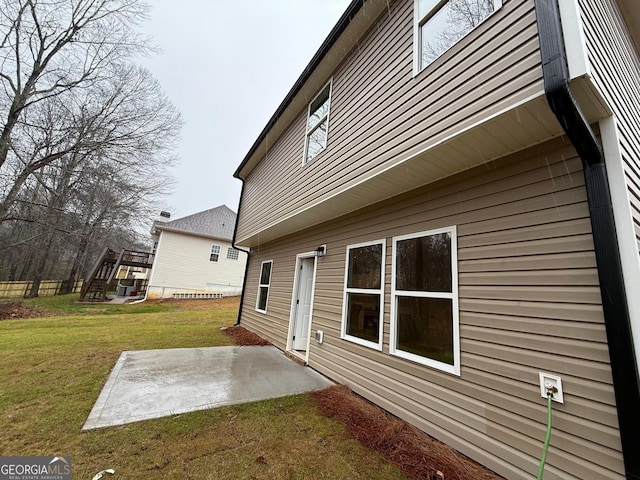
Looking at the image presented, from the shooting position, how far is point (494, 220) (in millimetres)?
2465

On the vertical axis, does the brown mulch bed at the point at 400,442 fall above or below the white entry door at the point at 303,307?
below

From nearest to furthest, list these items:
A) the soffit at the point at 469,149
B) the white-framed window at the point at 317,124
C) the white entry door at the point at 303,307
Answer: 1. the soffit at the point at 469,149
2. the white-framed window at the point at 317,124
3. the white entry door at the point at 303,307

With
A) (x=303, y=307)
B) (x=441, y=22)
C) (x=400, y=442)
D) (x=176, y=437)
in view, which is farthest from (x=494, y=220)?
(x=303, y=307)

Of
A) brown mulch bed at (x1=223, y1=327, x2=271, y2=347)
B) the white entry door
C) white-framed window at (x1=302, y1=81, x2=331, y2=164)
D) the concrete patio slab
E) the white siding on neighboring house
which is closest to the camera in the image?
the concrete patio slab

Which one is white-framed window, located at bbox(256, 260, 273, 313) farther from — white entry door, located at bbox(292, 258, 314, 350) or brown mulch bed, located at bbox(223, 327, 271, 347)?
white entry door, located at bbox(292, 258, 314, 350)

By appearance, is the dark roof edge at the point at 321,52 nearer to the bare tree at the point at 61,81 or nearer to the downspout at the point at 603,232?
the downspout at the point at 603,232

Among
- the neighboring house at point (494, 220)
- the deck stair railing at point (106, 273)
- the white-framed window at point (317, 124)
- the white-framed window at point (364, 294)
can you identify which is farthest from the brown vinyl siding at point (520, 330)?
the deck stair railing at point (106, 273)

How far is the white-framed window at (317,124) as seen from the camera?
15.8ft

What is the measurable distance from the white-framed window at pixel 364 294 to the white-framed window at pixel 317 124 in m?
2.06

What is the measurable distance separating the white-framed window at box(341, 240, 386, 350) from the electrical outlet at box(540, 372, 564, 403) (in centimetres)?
176

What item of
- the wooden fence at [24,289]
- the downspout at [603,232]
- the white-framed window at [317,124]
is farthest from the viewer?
the wooden fence at [24,289]

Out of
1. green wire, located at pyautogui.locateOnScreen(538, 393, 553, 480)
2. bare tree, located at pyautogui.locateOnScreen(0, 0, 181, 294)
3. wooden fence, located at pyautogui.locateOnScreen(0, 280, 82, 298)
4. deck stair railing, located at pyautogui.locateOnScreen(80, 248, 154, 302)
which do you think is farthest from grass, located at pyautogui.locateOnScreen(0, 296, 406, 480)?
wooden fence, located at pyautogui.locateOnScreen(0, 280, 82, 298)

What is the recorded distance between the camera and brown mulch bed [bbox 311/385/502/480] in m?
2.13

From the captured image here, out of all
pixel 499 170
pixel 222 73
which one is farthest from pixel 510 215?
pixel 222 73
